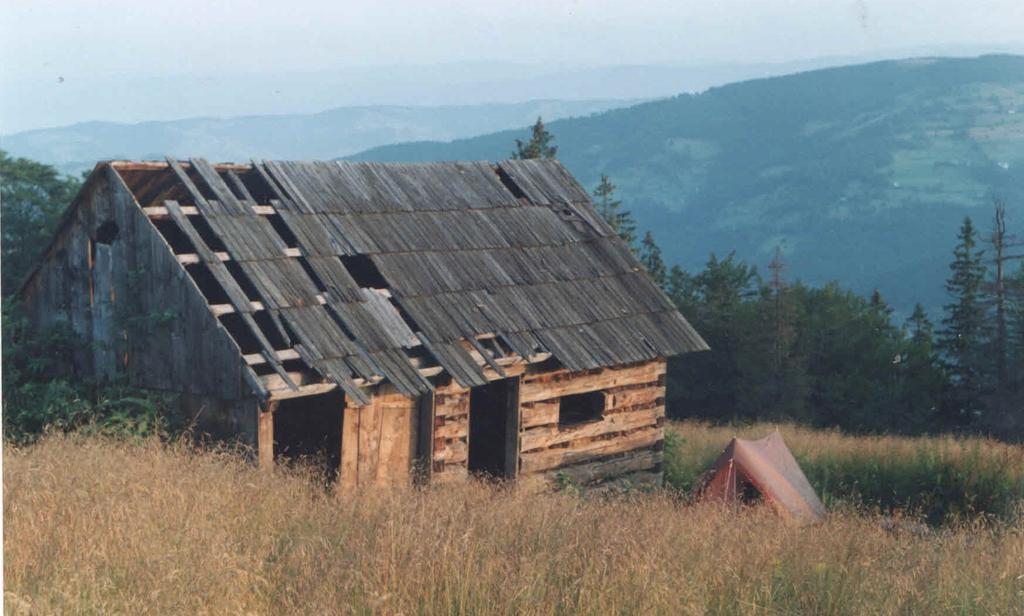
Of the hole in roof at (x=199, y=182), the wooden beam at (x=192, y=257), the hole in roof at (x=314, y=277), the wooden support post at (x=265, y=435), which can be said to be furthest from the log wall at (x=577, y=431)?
the hole in roof at (x=199, y=182)

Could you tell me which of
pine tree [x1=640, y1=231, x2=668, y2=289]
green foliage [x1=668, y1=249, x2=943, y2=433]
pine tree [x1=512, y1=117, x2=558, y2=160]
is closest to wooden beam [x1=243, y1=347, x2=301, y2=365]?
green foliage [x1=668, y1=249, x2=943, y2=433]

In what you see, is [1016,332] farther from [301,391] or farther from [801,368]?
[301,391]

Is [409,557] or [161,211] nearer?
[409,557]

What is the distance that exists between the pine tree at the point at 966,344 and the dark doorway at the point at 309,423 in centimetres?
2868

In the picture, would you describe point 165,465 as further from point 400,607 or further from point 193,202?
point 193,202

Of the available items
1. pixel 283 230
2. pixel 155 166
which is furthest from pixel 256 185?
pixel 155 166

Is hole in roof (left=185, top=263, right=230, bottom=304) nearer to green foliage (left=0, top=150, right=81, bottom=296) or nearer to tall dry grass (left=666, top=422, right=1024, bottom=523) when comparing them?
green foliage (left=0, top=150, right=81, bottom=296)

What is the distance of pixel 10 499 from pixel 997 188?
195 m

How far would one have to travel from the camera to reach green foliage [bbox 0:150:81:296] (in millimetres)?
21719

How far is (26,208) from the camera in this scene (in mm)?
24938

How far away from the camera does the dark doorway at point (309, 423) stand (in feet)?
46.6

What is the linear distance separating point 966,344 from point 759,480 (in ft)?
96.2

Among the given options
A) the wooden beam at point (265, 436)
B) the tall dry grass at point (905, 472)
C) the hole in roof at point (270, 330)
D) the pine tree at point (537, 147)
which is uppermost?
the pine tree at point (537, 147)

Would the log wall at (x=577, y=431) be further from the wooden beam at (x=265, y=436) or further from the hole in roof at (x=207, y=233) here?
the hole in roof at (x=207, y=233)
